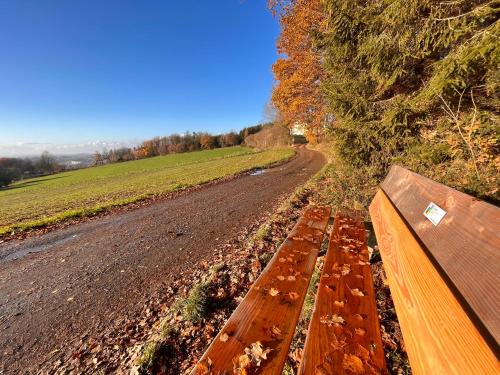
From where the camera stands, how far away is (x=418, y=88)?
602cm

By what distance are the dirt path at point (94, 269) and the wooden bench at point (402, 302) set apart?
261 centimetres

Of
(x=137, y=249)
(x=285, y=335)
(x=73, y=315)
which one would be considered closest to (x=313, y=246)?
(x=285, y=335)

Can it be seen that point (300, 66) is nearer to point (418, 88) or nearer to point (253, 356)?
point (418, 88)

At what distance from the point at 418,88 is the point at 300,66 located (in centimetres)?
1096

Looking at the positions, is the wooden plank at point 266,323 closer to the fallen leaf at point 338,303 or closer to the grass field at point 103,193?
the fallen leaf at point 338,303

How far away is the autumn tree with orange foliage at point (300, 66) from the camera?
13.0 meters

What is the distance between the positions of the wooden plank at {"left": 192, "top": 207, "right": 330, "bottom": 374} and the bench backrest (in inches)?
26.2

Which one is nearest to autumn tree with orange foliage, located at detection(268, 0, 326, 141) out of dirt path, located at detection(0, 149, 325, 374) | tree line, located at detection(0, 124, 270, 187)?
dirt path, located at detection(0, 149, 325, 374)

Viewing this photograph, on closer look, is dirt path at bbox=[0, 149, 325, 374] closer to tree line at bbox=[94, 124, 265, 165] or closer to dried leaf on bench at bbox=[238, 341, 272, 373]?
dried leaf on bench at bbox=[238, 341, 272, 373]

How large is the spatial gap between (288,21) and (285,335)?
15.9 m

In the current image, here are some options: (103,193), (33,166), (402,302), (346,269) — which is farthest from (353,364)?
(33,166)

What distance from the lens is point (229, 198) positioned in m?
10.2

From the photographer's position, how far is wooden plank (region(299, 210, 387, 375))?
4.42 ft

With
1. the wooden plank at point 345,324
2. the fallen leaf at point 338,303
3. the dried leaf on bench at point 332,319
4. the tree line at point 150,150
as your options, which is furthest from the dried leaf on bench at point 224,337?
the tree line at point 150,150
